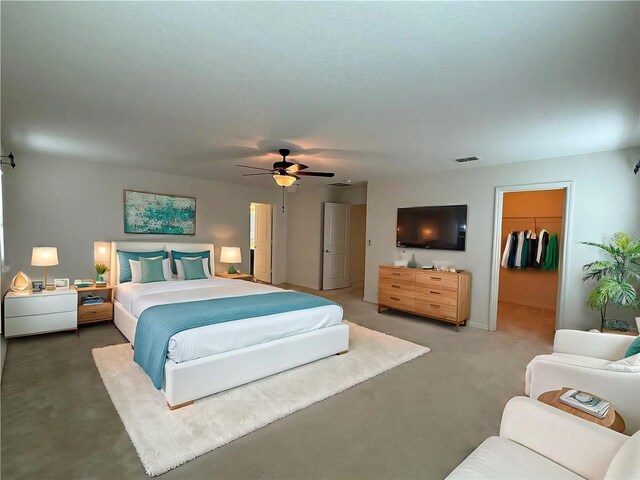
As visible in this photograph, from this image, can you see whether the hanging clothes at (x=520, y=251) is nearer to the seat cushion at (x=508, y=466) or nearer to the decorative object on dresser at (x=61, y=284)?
the seat cushion at (x=508, y=466)

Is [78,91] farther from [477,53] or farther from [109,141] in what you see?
[477,53]

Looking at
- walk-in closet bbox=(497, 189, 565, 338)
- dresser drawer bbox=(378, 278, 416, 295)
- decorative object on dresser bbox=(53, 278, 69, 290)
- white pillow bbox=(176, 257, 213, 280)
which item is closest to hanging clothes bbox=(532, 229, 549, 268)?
walk-in closet bbox=(497, 189, 565, 338)

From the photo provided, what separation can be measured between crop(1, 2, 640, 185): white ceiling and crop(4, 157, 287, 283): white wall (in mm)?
841

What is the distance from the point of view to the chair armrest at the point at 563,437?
1298 mm

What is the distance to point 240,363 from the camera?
8.90ft

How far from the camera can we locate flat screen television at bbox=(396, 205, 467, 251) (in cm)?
491

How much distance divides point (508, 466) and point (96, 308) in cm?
492

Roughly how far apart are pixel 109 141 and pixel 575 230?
18.9 feet

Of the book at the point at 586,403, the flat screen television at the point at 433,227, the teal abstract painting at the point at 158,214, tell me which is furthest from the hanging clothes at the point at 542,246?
the teal abstract painting at the point at 158,214

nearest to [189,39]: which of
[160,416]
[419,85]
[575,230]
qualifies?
[419,85]

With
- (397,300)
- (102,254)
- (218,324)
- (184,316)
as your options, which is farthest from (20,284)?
(397,300)

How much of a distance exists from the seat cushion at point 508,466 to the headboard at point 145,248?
4.97m

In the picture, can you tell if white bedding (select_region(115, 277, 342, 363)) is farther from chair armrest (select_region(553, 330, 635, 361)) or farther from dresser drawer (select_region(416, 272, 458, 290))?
chair armrest (select_region(553, 330, 635, 361))

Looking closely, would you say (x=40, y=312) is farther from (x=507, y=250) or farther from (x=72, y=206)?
(x=507, y=250)
